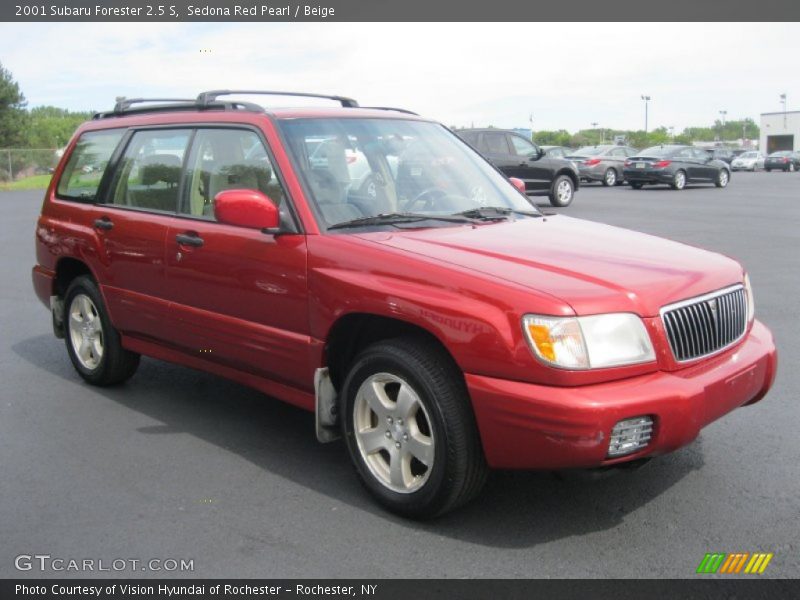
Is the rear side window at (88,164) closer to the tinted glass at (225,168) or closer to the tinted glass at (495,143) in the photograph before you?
the tinted glass at (225,168)

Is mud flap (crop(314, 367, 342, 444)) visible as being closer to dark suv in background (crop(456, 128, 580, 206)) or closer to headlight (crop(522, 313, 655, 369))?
headlight (crop(522, 313, 655, 369))

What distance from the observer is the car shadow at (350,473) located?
3871 mm

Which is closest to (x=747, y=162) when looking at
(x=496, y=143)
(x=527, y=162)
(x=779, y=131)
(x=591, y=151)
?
(x=591, y=151)

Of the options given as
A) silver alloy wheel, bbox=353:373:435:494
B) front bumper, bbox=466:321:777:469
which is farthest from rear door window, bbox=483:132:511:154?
front bumper, bbox=466:321:777:469

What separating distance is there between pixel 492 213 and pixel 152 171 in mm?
2137

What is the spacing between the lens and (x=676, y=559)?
11.5 ft

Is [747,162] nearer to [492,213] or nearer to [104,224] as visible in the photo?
[492,213]

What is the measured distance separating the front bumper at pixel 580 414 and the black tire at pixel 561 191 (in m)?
18.8

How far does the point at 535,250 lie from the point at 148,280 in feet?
8.01

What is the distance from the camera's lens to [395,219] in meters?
4.48

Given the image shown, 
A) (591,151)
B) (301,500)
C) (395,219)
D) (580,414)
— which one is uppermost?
(591,151)

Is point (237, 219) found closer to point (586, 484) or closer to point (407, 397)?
point (407, 397)

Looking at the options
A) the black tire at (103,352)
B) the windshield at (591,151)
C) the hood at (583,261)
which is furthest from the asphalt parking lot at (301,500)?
the windshield at (591,151)

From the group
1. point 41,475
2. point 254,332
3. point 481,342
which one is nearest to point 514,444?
point 481,342
